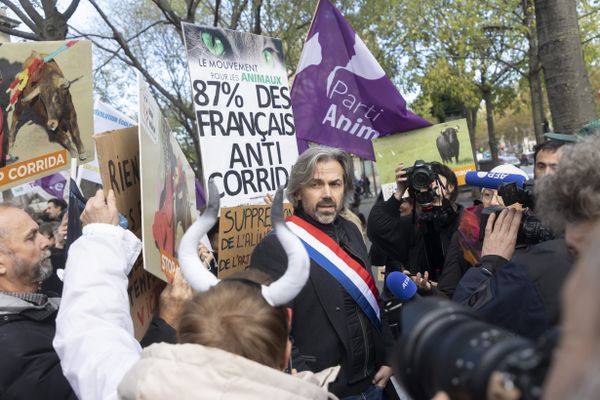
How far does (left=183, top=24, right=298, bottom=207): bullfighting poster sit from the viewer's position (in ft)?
10.4

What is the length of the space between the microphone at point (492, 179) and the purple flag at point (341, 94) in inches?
62.2

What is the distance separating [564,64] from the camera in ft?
13.8

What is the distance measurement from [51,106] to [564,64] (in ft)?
11.8

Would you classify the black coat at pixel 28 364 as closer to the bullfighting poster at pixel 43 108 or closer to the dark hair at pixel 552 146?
the bullfighting poster at pixel 43 108

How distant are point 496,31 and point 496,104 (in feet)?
27.3

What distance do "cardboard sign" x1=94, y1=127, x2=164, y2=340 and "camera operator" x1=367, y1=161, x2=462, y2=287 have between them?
1.58 meters

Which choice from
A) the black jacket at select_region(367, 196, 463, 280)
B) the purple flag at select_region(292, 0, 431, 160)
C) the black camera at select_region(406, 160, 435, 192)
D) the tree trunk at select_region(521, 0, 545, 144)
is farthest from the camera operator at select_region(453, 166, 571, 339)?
the tree trunk at select_region(521, 0, 545, 144)

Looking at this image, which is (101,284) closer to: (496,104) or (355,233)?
(355,233)

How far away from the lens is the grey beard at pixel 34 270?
221cm

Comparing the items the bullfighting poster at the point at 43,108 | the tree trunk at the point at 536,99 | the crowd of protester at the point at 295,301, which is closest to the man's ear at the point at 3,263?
the crowd of protester at the point at 295,301

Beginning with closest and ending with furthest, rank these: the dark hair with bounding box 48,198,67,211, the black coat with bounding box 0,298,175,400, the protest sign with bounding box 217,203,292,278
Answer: the black coat with bounding box 0,298,175,400
the protest sign with bounding box 217,203,292,278
the dark hair with bounding box 48,198,67,211

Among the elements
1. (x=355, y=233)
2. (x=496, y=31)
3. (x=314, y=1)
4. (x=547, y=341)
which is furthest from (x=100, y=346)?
(x=496, y=31)

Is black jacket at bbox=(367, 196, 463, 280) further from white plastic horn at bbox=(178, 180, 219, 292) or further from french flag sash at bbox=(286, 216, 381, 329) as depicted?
white plastic horn at bbox=(178, 180, 219, 292)

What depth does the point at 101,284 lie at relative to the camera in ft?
5.76
